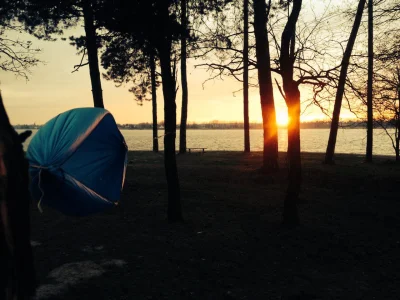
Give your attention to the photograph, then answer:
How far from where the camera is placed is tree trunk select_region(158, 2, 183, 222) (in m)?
7.63

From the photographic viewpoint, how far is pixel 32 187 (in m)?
4.97

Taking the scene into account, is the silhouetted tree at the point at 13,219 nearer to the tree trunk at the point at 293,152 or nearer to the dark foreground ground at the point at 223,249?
the dark foreground ground at the point at 223,249

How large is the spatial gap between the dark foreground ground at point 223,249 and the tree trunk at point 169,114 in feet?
1.93

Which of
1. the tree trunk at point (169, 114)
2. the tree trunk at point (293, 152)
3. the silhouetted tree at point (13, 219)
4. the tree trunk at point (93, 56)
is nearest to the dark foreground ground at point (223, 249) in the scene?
the tree trunk at point (293, 152)

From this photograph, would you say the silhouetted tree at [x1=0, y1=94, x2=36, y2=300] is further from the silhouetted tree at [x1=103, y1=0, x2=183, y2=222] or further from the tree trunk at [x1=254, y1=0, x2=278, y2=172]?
the tree trunk at [x1=254, y1=0, x2=278, y2=172]

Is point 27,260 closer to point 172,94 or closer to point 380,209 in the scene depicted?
point 172,94

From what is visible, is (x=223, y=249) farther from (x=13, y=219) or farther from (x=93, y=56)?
(x=93, y=56)

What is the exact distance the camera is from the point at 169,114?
8039mm

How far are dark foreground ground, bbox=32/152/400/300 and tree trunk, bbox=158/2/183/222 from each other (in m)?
0.59

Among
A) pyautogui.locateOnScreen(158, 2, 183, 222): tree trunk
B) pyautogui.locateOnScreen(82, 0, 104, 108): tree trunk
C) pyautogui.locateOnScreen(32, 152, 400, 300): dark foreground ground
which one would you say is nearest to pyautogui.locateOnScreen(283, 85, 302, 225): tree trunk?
pyautogui.locateOnScreen(32, 152, 400, 300): dark foreground ground

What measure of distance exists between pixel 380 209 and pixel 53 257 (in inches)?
359

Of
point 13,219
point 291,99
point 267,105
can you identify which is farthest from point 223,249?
point 267,105

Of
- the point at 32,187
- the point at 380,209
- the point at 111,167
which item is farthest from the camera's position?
the point at 380,209

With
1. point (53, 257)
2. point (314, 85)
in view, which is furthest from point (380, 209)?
point (53, 257)
